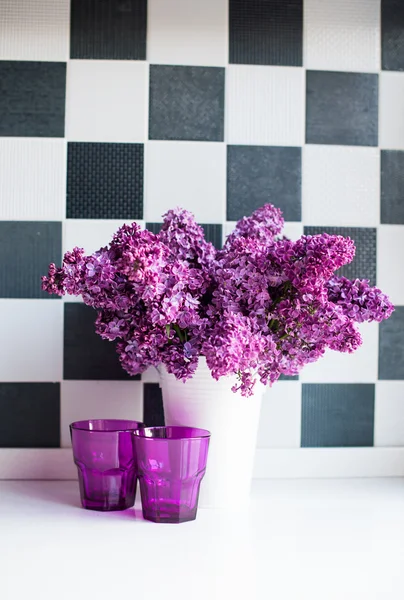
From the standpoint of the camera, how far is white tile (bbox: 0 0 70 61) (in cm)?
125

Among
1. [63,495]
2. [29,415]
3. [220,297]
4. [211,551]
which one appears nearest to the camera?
[211,551]

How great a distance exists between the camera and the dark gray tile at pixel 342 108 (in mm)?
1306

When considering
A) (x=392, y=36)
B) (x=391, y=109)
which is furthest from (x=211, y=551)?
(x=392, y=36)

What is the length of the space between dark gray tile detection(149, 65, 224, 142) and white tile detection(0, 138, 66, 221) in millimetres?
201

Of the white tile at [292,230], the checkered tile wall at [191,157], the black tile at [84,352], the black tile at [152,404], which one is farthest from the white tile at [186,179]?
the black tile at [152,404]

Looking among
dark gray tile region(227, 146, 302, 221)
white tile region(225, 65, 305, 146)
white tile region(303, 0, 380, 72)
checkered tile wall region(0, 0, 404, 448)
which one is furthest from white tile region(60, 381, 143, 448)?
white tile region(303, 0, 380, 72)

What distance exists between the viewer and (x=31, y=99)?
1254 mm

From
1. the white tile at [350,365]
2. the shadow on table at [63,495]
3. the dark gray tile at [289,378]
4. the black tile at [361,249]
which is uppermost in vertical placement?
the black tile at [361,249]

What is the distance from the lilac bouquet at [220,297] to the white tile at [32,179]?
35 centimetres

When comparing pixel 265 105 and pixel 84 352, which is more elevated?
pixel 265 105

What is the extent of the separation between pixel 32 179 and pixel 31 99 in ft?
0.52

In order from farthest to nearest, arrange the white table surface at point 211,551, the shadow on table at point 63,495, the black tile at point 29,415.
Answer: the black tile at point 29,415 → the shadow on table at point 63,495 → the white table surface at point 211,551

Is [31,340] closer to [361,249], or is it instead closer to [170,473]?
[170,473]

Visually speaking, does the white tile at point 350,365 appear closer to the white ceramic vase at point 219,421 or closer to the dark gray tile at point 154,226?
the white ceramic vase at point 219,421
